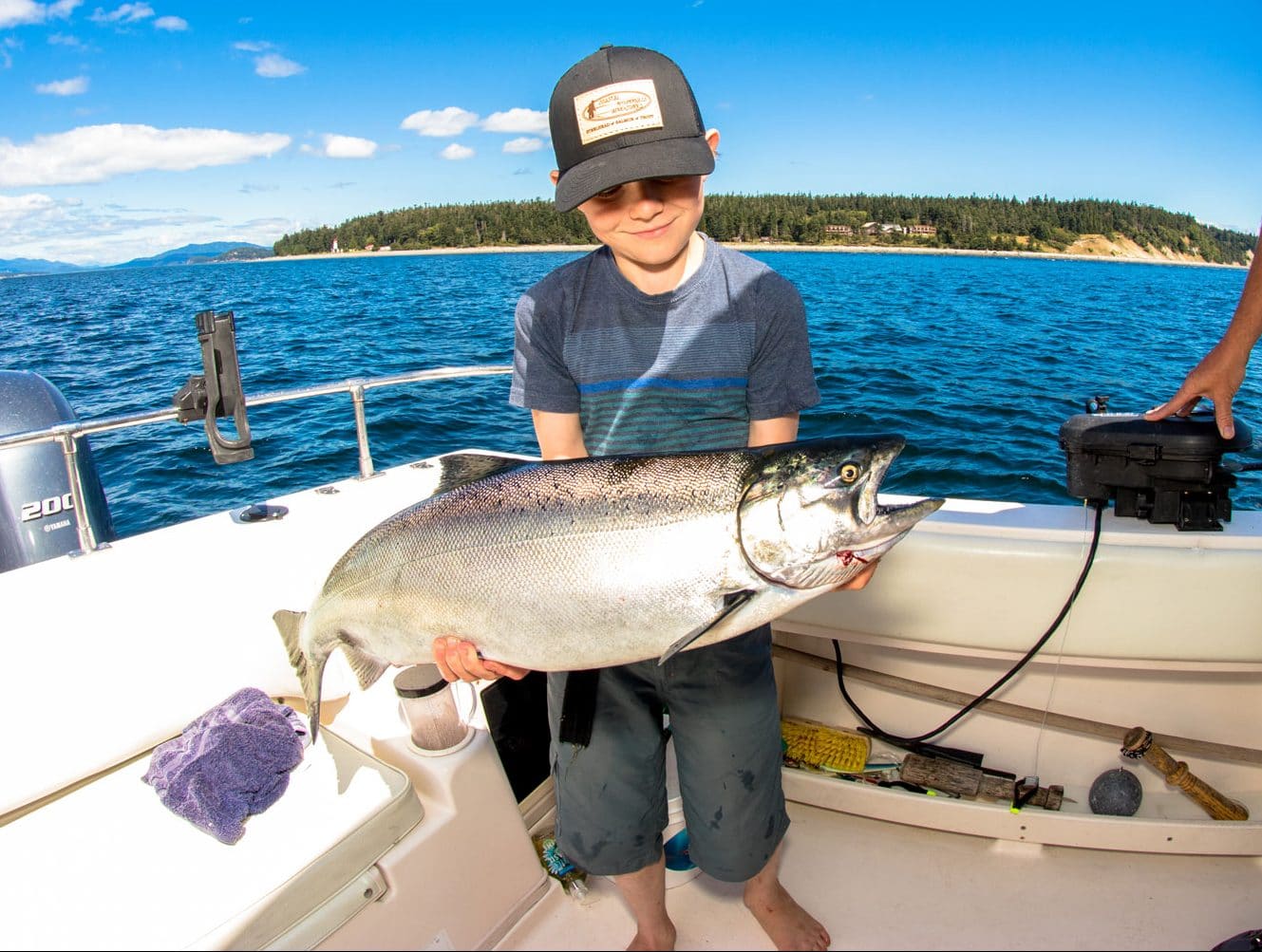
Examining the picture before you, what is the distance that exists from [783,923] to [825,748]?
87 centimetres

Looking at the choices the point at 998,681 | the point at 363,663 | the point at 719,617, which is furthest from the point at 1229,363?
the point at 363,663

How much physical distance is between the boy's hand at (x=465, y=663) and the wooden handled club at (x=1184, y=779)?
2.50 m

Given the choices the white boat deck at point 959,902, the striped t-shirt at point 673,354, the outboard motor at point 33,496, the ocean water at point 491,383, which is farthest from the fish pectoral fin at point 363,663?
the ocean water at point 491,383

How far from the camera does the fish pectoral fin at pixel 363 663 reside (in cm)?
208

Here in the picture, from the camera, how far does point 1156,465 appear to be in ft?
8.68

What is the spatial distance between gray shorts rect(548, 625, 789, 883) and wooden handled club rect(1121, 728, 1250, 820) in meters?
1.64

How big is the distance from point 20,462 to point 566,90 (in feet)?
12.1

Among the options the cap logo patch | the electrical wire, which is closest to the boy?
the cap logo patch

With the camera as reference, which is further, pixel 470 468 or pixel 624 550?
pixel 470 468

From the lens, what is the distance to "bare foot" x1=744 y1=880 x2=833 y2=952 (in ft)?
7.86

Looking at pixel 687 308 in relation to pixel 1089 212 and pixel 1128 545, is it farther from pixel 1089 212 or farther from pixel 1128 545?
pixel 1089 212

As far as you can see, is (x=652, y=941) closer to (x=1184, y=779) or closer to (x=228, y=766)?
(x=228, y=766)

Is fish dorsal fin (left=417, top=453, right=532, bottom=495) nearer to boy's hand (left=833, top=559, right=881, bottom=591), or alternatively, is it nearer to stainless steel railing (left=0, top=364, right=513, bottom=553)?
boy's hand (left=833, top=559, right=881, bottom=591)

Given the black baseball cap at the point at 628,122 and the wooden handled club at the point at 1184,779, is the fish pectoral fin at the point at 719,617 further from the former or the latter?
the wooden handled club at the point at 1184,779
